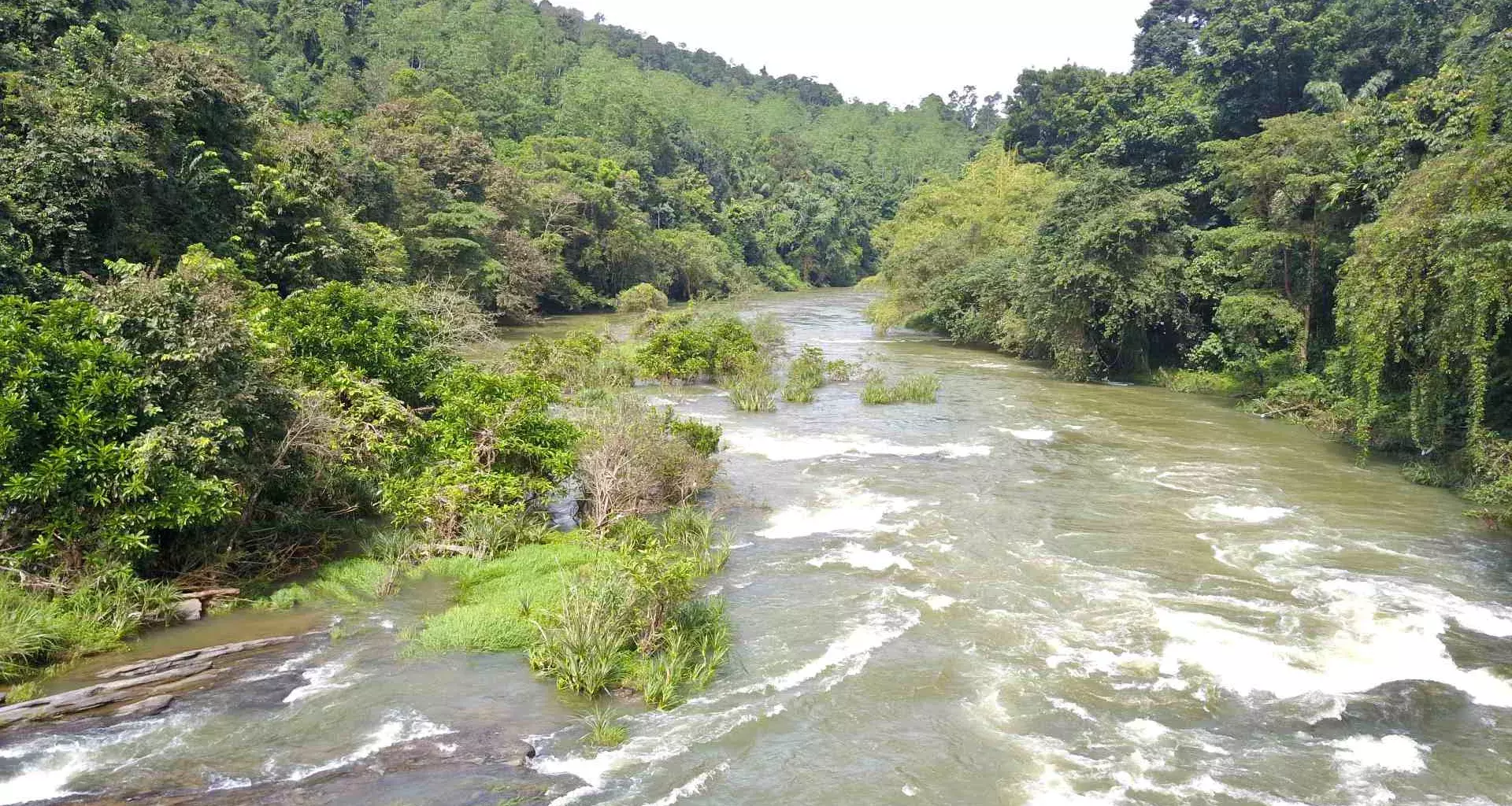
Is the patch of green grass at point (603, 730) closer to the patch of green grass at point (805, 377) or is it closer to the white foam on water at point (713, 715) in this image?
the white foam on water at point (713, 715)

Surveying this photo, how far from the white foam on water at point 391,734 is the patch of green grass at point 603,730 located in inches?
48.1

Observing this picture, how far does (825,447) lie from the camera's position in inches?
800

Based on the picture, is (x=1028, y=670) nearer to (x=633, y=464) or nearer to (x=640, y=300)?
(x=633, y=464)

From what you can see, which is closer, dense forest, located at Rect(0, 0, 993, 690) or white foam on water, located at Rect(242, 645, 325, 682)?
white foam on water, located at Rect(242, 645, 325, 682)

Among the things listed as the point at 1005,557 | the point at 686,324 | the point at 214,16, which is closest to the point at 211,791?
the point at 1005,557

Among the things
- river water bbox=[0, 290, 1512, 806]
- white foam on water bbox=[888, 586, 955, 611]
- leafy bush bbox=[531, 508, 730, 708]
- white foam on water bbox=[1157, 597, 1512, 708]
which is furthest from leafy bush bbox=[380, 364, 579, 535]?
white foam on water bbox=[1157, 597, 1512, 708]

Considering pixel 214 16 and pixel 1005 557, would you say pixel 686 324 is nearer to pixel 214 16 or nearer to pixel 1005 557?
pixel 1005 557

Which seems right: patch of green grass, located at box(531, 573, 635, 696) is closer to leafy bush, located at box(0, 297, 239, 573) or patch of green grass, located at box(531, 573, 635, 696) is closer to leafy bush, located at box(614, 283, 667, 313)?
leafy bush, located at box(0, 297, 239, 573)

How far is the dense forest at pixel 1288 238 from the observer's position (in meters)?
15.6

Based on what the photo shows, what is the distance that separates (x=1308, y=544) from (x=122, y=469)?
15783mm

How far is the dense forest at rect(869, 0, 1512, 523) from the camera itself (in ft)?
51.1

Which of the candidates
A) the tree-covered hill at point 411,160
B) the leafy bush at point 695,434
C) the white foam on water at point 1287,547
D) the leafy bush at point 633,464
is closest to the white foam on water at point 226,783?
the leafy bush at point 633,464

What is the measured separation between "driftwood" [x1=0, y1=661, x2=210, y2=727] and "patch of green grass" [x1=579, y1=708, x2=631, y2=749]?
3.85m

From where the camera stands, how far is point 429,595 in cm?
1108
